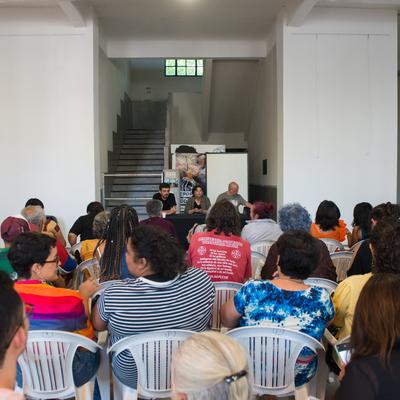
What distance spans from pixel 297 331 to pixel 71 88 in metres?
5.70

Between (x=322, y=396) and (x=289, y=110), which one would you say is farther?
(x=289, y=110)

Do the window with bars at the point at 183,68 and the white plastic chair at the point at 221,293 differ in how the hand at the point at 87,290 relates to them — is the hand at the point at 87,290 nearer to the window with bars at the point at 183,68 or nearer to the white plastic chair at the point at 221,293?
the white plastic chair at the point at 221,293

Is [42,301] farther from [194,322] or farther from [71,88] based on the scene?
[71,88]

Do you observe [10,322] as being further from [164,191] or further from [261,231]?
[164,191]

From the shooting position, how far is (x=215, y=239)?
2885mm

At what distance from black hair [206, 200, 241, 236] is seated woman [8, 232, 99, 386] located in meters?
1.04

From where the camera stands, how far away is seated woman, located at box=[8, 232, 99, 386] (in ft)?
6.07

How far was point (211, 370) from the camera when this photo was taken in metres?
0.91

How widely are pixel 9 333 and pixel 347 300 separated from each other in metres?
Answer: 1.46

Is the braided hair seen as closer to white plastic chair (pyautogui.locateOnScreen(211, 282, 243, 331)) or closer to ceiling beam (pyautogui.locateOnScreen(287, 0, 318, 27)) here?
white plastic chair (pyautogui.locateOnScreen(211, 282, 243, 331))

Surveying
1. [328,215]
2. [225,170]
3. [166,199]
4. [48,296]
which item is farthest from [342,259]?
[225,170]

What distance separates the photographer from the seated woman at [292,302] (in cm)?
187

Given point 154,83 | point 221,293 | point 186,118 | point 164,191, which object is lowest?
point 221,293

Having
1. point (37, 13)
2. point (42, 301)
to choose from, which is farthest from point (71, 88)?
point (42, 301)
